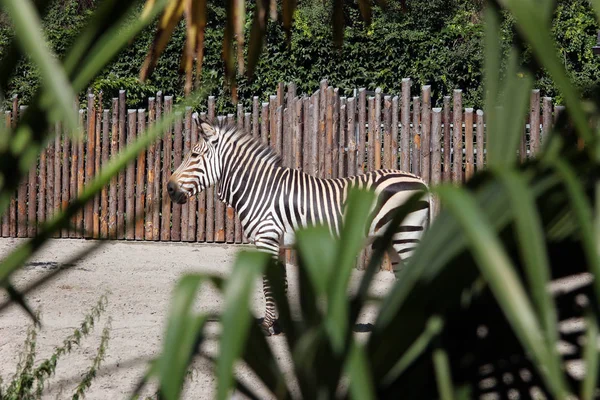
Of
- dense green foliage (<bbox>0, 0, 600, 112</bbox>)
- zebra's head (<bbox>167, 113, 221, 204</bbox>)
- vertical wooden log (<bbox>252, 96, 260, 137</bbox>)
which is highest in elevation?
dense green foliage (<bbox>0, 0, 600, 112</bbox>)

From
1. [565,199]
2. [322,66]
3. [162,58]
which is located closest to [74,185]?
[162,58]

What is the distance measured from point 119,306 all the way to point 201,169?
1336mm

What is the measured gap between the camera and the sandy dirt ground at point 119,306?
17.1 ft

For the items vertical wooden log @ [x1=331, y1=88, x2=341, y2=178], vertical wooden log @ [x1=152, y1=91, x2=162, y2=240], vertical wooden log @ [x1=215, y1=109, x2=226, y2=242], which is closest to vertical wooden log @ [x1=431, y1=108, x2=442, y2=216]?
vertical wooden log @ [x1=331, y1=88, x2=341, y2=178]

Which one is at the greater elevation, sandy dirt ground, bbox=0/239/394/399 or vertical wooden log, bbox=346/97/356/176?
vertical wooden log, bbox=346/97/356/176

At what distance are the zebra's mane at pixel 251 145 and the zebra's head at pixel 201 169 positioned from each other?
81 millimetres

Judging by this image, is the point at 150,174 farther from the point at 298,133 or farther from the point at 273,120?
the point at 298,133

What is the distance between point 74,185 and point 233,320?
33.8ft

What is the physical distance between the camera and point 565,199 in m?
1.02

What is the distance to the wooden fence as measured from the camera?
29.1ft

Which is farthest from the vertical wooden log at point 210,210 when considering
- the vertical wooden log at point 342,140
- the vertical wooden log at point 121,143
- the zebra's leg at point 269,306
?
the zebra's leg at point 269,306

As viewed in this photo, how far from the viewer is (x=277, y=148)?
32.0 ft

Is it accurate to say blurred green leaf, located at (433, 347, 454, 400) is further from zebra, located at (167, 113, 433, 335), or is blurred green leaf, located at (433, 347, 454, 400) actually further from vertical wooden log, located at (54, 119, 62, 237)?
vertical wooden log, located at (54, 119, 62, 237)

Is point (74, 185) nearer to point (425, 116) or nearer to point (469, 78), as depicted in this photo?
point (425, 116)
